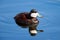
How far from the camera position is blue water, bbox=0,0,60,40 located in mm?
2957

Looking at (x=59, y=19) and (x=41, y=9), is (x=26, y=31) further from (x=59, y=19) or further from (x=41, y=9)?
(x=41, y=9)

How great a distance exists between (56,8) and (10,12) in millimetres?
674

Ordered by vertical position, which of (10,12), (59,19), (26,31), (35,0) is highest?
(35,0)

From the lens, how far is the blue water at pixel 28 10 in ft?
9.70

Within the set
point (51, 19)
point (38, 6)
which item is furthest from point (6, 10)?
point (51, 19)

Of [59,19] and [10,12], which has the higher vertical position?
[10,12]

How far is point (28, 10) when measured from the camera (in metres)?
3.64

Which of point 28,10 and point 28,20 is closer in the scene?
point 28,20

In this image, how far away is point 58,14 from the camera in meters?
3.54

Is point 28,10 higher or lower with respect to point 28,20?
higher

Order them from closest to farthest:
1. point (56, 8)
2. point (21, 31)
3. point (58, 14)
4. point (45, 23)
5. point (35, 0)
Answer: point (21, 31) → point (45, 23) → point (58, 14) → point (56, 8) → point (35, 0)

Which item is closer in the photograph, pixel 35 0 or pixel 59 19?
pixel 59 19

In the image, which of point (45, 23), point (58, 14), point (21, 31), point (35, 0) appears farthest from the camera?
point (35, 0)

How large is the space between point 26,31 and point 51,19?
0.49 meters
